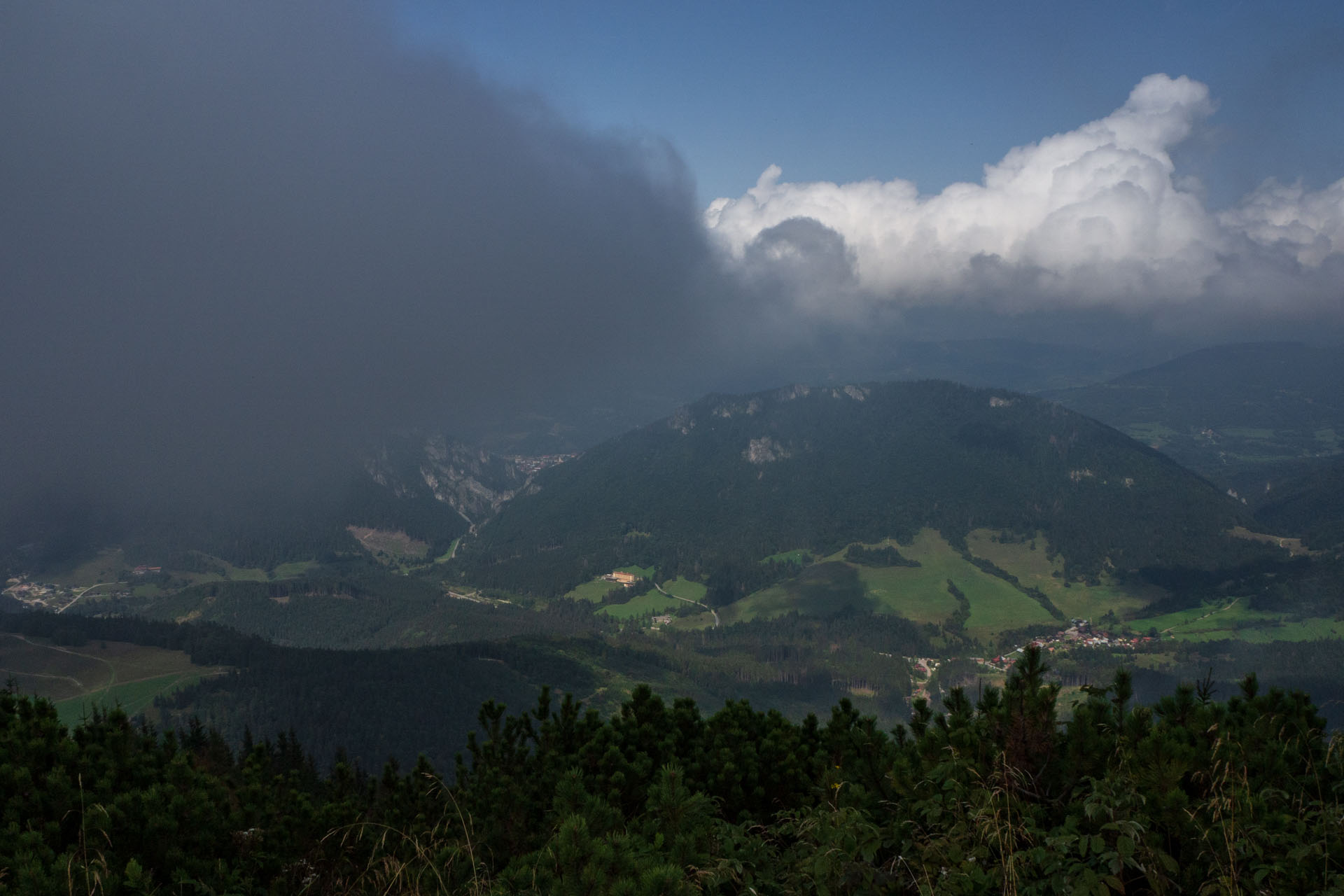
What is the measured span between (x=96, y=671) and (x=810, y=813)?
693 feet

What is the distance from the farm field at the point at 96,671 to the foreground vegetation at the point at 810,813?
6762 inches

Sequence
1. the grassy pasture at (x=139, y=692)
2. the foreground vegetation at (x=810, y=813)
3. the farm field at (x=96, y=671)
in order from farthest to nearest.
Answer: the farm field at (x=96, y=671) < the grassy pasture at (x=139, y=692) < the foreground vegetation at (x=810, y=813)

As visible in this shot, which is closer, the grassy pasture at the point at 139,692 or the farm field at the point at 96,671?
the grassy pasture at the point at 139,692

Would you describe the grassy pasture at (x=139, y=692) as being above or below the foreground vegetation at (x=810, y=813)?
below

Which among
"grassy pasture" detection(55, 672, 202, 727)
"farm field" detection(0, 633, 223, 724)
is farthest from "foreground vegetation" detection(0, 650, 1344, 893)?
"farm field" detection(0, 633, 223, 724)

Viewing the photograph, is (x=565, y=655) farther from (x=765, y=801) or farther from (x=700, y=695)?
(x=765, y=801)

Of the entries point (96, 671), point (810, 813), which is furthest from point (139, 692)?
point (810, 813)

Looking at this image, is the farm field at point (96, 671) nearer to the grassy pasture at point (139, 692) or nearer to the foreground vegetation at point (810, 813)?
the grassy pasture at point (139, 692)

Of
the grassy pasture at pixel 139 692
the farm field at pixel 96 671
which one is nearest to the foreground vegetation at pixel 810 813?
the grassy pasture at pixel 139 692

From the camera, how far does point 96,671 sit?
158000 mm

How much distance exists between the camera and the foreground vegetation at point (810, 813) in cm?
612

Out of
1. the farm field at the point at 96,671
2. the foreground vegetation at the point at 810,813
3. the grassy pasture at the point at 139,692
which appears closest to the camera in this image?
the foreground vegetation at the point at 810,813

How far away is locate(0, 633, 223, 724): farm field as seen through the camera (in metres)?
146

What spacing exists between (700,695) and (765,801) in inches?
7220
